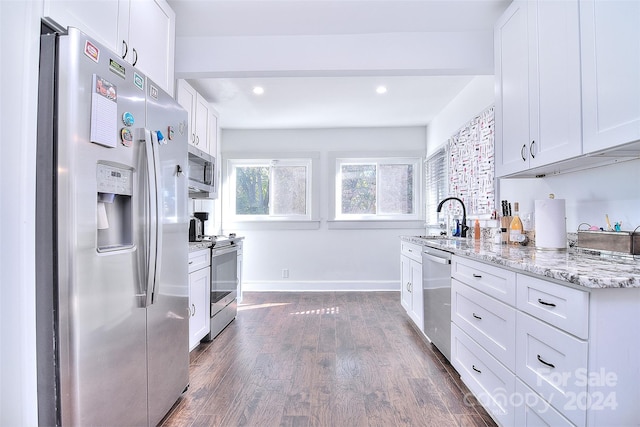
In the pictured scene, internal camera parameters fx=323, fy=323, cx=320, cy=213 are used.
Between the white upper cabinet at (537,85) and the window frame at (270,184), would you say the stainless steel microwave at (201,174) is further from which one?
the white upper cabinet at (537,85)

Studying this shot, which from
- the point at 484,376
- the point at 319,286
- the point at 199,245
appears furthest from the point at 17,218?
the point at 319,286

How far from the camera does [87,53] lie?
1125 millimetres

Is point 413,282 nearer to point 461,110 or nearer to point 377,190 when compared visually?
point 461,110

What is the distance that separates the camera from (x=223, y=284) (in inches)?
122

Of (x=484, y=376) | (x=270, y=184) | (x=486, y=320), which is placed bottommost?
(x=484, y=376)

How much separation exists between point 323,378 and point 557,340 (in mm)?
1410

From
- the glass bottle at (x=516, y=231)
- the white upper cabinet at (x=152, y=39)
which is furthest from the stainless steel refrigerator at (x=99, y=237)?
the glass bottle at (x=516, y=231)

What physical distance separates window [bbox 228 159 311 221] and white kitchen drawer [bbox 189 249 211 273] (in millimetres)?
2148

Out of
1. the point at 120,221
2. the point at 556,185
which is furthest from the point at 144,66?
the point at 556,185

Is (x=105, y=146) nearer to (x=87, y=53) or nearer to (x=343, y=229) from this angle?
(x=87, y=53)

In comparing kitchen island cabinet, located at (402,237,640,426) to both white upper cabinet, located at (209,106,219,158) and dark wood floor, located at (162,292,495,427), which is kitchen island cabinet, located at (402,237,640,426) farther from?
white upper cabinet, located at (209,106,219,158)

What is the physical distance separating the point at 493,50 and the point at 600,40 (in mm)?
1220

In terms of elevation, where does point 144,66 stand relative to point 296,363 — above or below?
above

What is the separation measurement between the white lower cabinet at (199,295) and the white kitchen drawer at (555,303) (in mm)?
2096
